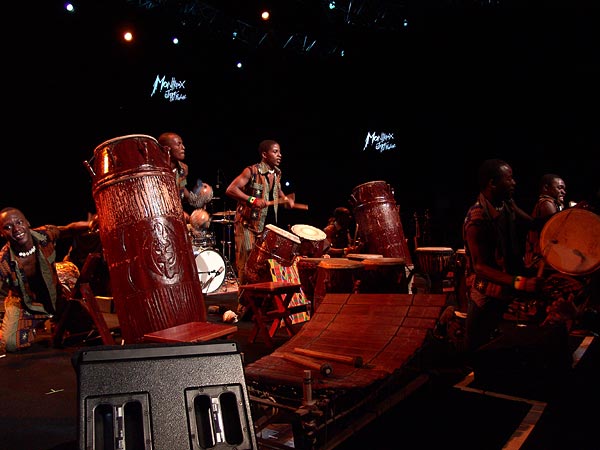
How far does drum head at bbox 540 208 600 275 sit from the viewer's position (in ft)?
12.3

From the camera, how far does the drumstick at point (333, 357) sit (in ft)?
10.0

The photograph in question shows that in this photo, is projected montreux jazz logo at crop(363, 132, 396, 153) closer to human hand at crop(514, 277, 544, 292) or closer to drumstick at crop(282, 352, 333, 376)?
human hand at crop(514, 277, 544, 292)

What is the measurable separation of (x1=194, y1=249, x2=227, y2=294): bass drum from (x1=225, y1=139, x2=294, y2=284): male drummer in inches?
103

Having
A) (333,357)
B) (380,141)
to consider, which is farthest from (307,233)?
(380,141)

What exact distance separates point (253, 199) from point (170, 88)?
19.8ft

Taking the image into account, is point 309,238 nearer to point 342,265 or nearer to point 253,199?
point 253,199

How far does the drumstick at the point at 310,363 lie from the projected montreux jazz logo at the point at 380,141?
11.7m

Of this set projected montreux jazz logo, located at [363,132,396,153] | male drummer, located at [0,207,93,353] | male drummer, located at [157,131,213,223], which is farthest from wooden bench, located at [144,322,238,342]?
projected montreux jazz logo, located at [363,132,396,153]

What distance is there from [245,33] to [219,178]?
373 centimetres

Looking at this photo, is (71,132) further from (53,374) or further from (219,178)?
(53,374)

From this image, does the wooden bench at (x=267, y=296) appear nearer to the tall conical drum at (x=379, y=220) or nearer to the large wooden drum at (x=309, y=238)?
the large wooden drum at (x=309, y=238)

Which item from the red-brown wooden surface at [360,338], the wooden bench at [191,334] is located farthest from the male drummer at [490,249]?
the wooden bench at [191,334]

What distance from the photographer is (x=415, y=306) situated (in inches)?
141

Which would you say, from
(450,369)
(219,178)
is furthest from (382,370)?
(219,178)
